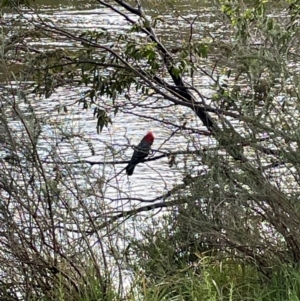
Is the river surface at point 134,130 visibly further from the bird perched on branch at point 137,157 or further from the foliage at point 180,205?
the foliage at point 180,205

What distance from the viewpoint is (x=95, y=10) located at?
18.2 m

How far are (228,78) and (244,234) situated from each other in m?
2.17

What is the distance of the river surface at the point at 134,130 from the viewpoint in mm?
5215

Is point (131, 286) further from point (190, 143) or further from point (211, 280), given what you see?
point (190, 143)

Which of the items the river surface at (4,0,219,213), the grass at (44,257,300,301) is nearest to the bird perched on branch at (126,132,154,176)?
the river surface at (4,0,219,213)

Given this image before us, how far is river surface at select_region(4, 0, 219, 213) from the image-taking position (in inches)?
205

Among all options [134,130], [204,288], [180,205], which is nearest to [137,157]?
Result: [180,205]

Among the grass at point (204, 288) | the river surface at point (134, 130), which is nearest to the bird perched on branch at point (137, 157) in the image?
the river surface at point (134, 130)

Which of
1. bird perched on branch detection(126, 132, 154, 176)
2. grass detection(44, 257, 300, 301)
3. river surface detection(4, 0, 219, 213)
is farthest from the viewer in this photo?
bird perched on branch detection(126, 132, 154, 176)

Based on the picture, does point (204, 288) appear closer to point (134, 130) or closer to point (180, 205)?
point (180, 205)

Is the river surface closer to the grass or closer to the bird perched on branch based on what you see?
the bird perched on branch

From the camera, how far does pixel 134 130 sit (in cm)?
1006

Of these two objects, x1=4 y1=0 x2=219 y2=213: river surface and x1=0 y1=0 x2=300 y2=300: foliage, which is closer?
x1=0 y1=0 x2=300 y2=300: foliage

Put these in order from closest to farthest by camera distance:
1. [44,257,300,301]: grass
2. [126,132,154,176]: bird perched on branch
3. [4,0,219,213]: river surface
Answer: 1. [44,257,300,301]: grass
2. [4,0,219,213]: river surface
3. [126,132,154,176]: bird perched on branch
